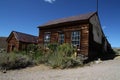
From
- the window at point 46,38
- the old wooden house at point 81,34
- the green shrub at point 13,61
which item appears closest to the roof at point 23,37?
the old wooden house at point 81,34

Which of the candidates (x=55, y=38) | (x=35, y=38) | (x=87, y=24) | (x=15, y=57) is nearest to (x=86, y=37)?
(x=87, y=24)

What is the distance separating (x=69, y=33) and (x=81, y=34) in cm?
169

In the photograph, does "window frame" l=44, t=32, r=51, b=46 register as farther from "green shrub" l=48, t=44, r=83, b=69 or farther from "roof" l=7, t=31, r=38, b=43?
"roof" l=7, t=31, r=38, b=43

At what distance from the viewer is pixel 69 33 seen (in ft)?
59.7

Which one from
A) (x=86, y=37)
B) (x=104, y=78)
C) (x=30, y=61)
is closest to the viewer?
(x=104, y=78)

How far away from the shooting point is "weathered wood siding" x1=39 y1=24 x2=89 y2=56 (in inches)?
654

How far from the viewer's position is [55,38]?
64.4 ft

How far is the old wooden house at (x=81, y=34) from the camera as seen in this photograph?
16.8 m

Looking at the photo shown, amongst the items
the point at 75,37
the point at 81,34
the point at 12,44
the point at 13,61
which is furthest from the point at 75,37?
the point at 12,44

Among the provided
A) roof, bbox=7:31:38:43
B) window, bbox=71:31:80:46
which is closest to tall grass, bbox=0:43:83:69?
window, bbox=71:31:80:46

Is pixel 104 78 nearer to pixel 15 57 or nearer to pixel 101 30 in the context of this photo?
pixel 15 57

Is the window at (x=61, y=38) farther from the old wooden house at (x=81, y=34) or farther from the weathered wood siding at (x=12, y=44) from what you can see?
the weathered wood siding at (x=12, y=44)

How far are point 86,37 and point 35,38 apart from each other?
58.3ft

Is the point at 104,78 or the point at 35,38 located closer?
the point at 104,78
